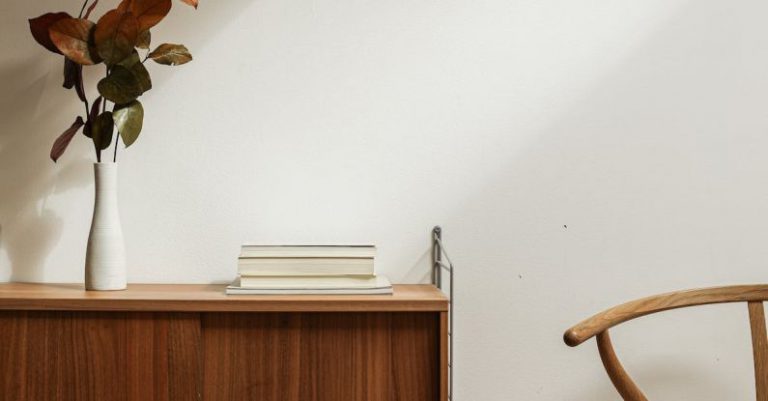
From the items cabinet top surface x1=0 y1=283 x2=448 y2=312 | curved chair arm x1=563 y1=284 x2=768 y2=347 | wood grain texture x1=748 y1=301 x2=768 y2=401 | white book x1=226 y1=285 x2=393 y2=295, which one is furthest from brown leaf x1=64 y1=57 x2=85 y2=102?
wood grain texture x1=748 y1=301 x2=768 y2=401

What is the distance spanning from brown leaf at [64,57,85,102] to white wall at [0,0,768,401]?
158 mm

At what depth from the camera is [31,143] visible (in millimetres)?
1664

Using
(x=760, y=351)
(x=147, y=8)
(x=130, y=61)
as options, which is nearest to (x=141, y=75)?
(x=130, y=61)

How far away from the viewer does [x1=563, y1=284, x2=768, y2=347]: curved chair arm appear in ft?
4.13

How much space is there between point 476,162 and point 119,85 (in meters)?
0.82

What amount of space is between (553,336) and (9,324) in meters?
1.19

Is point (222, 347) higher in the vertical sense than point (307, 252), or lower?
lower

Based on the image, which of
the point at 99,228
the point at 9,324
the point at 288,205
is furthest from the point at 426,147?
the point at 9,324

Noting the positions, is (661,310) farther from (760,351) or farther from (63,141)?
(63,141)

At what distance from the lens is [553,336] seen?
1709mm

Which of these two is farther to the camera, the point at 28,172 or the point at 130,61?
the point at 28,172

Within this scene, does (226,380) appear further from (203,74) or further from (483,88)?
(483,88)

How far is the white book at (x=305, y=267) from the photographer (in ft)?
4.75

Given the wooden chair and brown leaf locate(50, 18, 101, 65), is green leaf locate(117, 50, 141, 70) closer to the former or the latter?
brown leaf locate(50, 18, 101, 65)
